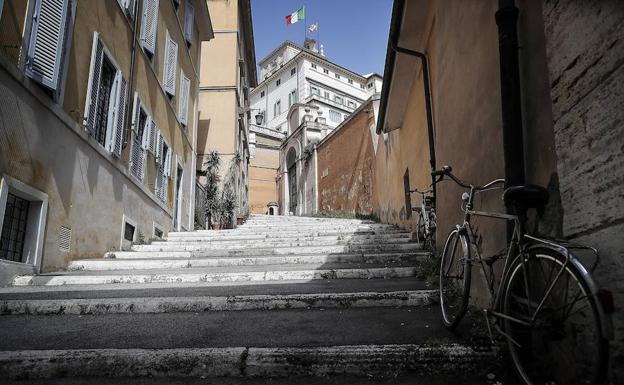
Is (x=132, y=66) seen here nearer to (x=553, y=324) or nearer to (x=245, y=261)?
(x=245, y=261)

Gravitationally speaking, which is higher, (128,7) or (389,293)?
(128,7)

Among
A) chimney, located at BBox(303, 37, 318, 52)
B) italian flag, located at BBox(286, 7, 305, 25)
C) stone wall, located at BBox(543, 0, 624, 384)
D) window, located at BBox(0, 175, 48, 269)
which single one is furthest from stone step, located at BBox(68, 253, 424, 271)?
chimney, located at BBox(303, 37, 318, 52)

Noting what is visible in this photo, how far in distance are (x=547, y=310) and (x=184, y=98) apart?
38.5 ft

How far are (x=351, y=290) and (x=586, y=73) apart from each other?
10.2 feet

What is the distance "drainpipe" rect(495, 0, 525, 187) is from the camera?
2.71 meters

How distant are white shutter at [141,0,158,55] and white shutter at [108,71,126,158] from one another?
1.63 metres

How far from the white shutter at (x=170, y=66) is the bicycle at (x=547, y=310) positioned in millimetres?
9549

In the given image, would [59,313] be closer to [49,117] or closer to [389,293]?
[49,117]

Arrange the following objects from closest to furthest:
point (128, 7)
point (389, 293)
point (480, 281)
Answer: point (480, 281), point (389, 293), point (128, 7)

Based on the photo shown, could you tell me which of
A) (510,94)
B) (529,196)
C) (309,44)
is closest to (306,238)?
(510,94)

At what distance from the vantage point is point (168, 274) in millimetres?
5527

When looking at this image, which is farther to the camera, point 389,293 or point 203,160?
point 203,160

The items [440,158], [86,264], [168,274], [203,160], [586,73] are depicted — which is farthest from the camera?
[203,160]

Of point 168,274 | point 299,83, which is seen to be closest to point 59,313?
point 168,274
